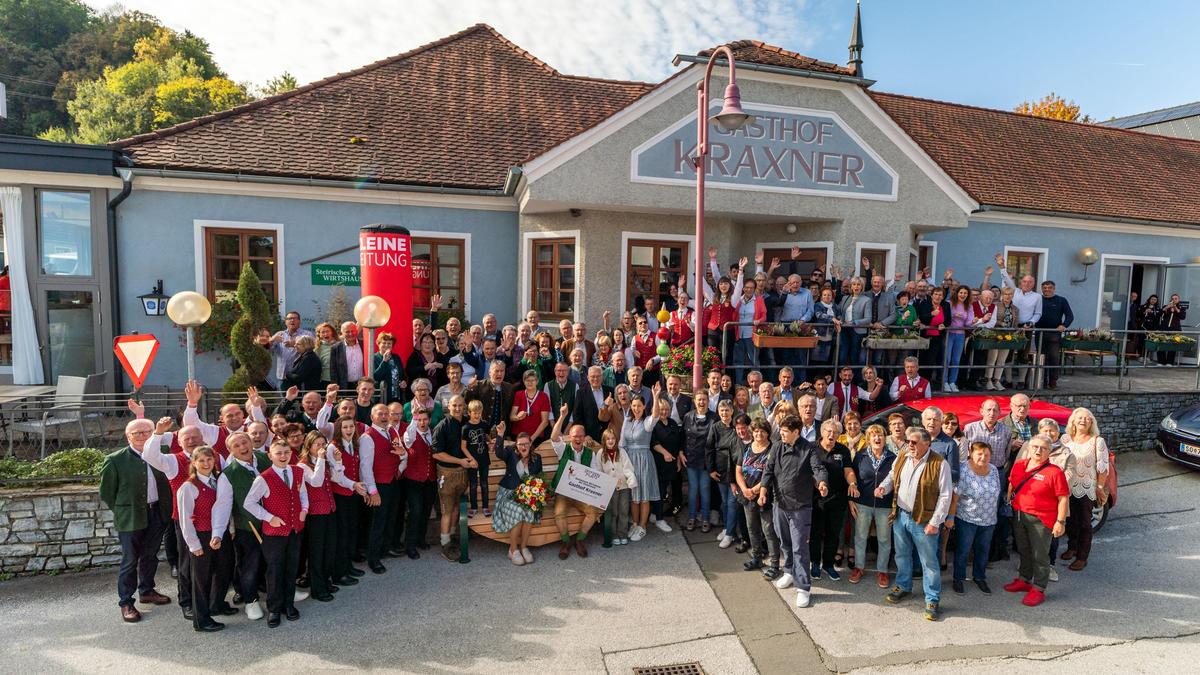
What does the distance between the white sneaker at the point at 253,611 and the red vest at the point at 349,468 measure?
45.1 inches

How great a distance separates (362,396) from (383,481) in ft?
3.40

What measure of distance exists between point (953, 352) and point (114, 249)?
14351 millimetres

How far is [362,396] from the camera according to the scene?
7.07 m

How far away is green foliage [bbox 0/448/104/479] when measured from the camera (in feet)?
22.3

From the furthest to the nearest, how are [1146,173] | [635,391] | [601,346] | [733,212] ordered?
[1146,173]
[733,212]
[601,346]
[635,391]

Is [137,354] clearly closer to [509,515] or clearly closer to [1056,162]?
[509,515]

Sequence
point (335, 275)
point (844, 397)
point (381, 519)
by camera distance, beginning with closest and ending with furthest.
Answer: point (381, 519) < point (844, 397) < point (335, 275)

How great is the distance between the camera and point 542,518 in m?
7.21

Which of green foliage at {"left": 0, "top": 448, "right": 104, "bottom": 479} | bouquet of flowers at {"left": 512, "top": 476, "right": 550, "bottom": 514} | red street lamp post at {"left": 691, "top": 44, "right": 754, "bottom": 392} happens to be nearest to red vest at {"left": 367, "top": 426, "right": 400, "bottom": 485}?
bouquet of flowers at {"left": 512, "top": 476, "right": 550, "bottom": 514}

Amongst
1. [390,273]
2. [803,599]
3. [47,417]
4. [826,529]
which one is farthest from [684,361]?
[47,417]

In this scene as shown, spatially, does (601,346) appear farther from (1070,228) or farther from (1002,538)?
(1070,228)

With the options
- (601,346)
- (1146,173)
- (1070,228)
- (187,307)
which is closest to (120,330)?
(187,307)

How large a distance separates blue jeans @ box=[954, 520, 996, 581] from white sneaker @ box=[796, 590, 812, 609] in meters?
1.65

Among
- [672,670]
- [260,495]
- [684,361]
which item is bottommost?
[672,670]
